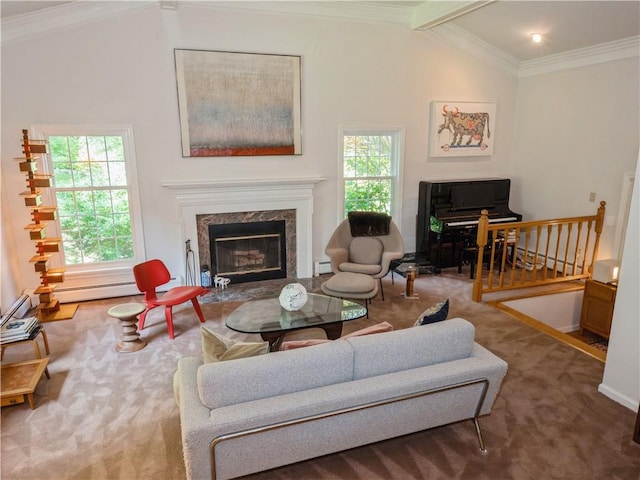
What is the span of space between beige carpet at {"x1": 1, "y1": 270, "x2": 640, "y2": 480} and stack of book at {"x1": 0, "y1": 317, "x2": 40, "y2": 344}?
1.35ft

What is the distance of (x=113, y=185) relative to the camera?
5.20m

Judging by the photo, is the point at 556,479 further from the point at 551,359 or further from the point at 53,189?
the point at 53,189

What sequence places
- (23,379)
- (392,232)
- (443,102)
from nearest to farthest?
(23,379)
(392,232)
(443,102)

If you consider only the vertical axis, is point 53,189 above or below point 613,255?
above

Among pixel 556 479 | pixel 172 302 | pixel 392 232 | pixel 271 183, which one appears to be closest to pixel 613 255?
pixel 392 232

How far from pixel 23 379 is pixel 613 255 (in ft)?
21.2

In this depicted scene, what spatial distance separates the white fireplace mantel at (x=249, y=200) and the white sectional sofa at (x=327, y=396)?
304 centimetres

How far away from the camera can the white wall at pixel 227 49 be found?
4.70 m

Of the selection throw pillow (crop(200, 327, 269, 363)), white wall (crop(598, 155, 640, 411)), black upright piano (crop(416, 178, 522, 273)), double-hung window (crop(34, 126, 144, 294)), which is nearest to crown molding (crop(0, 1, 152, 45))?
double-hung window (crop(34, 126, 144, 294))

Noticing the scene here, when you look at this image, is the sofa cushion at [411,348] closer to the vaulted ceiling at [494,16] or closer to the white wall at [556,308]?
the white wall at [556,308]

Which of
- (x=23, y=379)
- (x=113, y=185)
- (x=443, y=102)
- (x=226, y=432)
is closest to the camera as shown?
(x=226, y=432)

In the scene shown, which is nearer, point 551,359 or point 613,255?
point 551,359

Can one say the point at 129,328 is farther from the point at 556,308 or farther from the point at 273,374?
the point at 556,308

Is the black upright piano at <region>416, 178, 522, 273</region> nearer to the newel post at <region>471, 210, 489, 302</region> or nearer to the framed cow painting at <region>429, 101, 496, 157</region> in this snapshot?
the framed cow painting at <region>429, 101, 496, 157</region>
